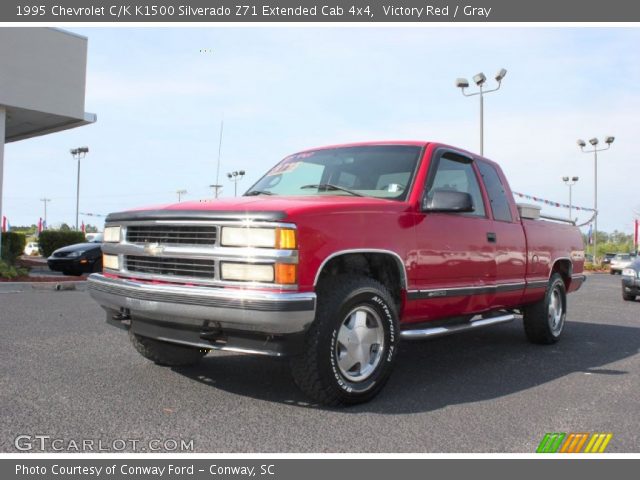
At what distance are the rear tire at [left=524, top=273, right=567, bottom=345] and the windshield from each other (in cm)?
268

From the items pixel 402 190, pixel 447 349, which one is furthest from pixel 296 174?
pixel 447 349

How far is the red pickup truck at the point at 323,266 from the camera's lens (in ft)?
11.6

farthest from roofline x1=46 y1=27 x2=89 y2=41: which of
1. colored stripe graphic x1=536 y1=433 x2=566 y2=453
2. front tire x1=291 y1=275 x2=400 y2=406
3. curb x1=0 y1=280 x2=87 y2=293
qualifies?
colored stripe graphic x1=536 y1=433 x2=566 y2=453

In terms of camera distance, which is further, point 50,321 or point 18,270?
point 18,270

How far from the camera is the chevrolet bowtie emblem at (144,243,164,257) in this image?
12.9 feet

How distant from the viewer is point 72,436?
125 inches

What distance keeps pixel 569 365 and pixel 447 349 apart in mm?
1227

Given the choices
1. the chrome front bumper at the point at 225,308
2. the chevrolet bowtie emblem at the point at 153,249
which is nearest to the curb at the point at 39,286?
the chevrolet bowtie emblem at the point at 153,249

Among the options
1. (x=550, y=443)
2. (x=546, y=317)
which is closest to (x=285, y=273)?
(x=550, y=443)

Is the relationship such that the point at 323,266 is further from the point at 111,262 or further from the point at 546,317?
the point at 546,317

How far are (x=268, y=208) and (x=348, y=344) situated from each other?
1.03 metres

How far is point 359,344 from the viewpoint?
395 cm

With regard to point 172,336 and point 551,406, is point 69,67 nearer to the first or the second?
point 172,336

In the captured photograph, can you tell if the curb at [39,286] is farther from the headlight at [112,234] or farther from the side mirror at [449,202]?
the side mirror at [449,202]
